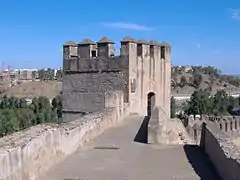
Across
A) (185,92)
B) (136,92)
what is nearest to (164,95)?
(136,92)

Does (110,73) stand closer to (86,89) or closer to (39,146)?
(86,89)

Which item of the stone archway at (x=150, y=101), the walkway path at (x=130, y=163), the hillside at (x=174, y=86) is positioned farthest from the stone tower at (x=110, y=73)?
the hillside at (x=174, y=86)

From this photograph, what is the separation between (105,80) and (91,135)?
23.3 feet

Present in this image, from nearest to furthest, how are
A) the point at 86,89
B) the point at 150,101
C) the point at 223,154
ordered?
the point at 223,154
the point at 86,89
the point at 150,101

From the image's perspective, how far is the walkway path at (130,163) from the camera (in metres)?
6.89

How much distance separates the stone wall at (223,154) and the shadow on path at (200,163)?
10 cm

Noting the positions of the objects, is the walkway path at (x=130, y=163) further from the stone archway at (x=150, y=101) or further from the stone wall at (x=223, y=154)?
the stone archway at (x=150, y=101)

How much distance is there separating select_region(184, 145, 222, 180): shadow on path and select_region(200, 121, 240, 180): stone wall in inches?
3.9

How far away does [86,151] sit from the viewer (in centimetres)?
910

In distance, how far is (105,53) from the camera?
17453 millimetres

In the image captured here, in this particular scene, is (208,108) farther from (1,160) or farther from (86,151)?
(1,160)

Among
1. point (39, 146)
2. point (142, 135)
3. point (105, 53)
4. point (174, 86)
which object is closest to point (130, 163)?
point (39, 146)

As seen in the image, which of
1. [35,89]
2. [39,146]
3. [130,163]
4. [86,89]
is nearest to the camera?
[39,146]

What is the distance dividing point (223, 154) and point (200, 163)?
4.60 feet
